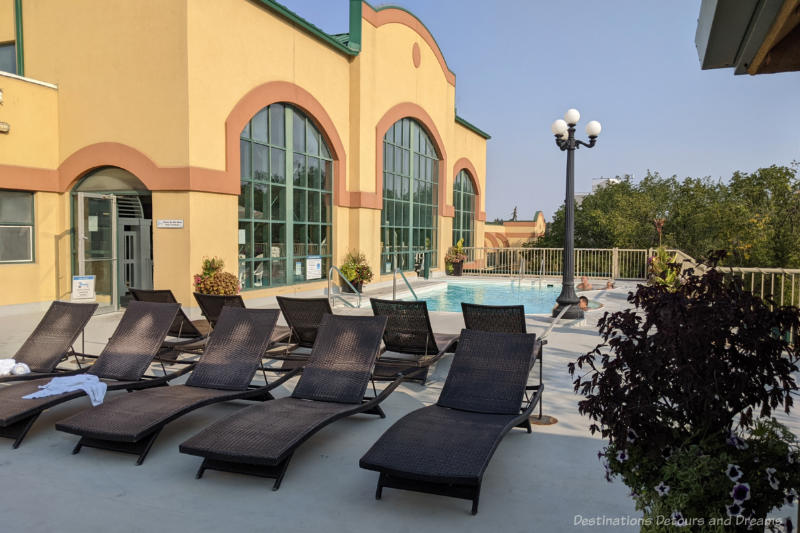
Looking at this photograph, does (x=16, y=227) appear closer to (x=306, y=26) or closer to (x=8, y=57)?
(x=8, y=57)

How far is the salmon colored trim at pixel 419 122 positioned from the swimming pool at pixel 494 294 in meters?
3.80

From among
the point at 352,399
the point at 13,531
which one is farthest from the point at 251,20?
the point at 13,531

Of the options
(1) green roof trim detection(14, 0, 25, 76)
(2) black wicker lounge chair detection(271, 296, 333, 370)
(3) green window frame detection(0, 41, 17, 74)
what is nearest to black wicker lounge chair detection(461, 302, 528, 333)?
(2) black wicker lounge chair detection(271, 296, 333, 370)

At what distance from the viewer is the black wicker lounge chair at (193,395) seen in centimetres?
470

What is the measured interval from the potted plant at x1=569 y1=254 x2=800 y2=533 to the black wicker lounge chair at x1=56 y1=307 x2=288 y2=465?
342cm

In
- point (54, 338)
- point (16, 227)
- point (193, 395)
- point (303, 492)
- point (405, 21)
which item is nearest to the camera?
point (303, 492)

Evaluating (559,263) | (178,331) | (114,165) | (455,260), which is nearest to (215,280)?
(114,165)

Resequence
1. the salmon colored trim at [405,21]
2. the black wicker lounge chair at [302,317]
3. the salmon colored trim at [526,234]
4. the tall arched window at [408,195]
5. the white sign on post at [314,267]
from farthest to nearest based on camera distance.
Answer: the salmon colored trim at [526,234] < the tall arched window at [408,195] < the salmon colored trim at [405,21] < the white sign on post at [314,267] < the black wicker lounge chair at [302,317]

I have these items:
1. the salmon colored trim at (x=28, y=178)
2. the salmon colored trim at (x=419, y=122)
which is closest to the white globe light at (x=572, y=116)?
the salmon colored trim at (x=419, y=122)

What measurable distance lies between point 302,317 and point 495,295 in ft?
43.3

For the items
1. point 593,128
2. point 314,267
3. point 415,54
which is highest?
point 415,54

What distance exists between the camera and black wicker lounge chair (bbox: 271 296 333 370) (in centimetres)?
729

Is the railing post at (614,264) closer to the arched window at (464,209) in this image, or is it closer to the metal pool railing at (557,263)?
the metal pool railing at (557,263)

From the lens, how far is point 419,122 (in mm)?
23188
